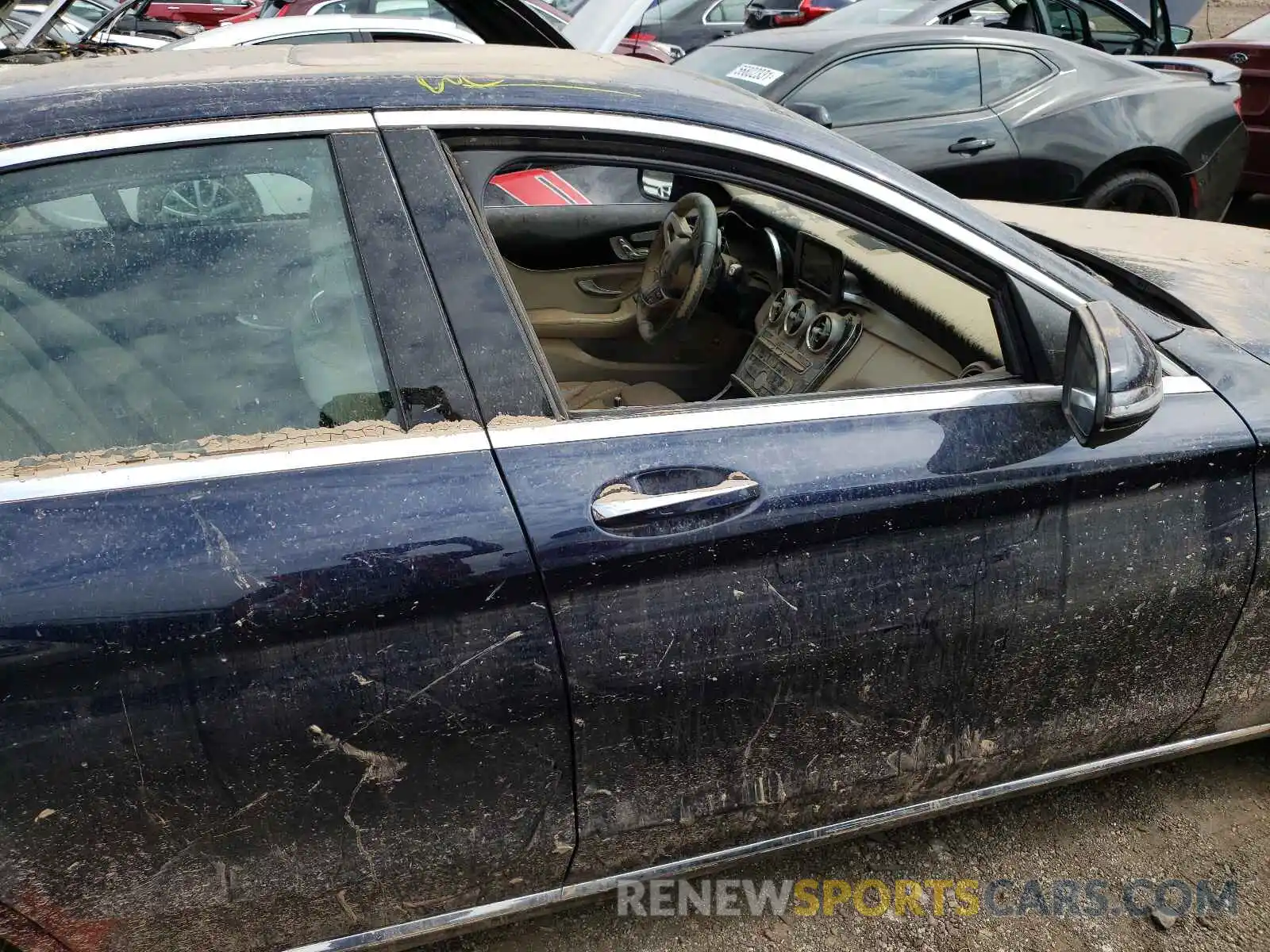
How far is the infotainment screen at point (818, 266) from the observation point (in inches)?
99.8

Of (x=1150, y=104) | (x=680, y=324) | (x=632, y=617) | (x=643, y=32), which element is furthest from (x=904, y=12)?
(x=632, y=617)

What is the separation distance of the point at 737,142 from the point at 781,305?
3.19 feet

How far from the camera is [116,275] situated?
1.48 metres

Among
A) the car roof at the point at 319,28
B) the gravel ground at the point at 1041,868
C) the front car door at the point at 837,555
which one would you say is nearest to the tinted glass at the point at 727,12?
the car roof at the point at 319,28

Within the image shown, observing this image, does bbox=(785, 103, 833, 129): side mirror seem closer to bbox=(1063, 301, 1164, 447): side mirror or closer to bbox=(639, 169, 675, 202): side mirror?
bbox=(639, 169, 675, 202): side mirror

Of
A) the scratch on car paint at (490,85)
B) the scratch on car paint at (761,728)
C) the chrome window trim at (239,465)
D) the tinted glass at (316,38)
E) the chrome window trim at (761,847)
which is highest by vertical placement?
the scratch on car paint at (490,85)

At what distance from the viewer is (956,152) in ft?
15.9

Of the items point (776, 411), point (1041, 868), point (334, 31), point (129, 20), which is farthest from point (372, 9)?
point (1041, 868)

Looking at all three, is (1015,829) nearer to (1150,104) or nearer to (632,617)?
(632,617)

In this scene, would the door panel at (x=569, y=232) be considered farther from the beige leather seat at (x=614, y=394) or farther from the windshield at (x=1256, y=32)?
the windshield at (x=1256, y=32)

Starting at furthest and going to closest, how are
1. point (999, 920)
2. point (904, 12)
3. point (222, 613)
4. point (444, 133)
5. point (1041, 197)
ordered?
1. point (904, 12)
2. point (1041, 197)
3. point (999, 920)
4. point (444, 133)
5. point (222, 613)

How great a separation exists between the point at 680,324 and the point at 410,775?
5.11 feet

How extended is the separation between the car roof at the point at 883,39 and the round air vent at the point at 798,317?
285 cm

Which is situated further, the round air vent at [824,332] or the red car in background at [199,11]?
the red car in background at [199,11]
